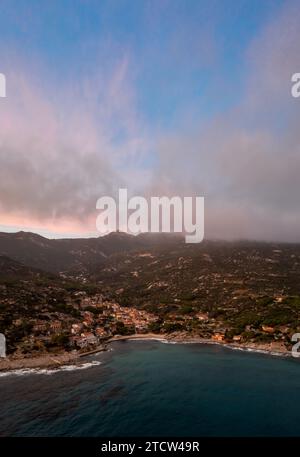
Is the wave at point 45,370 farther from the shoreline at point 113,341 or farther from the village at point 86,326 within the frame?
the village at point 86,326

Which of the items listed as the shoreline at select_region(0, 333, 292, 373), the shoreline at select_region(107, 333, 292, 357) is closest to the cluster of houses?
the shoreline at select_region(0, 333, 292, 373)

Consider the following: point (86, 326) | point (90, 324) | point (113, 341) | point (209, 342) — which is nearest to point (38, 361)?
point (113, 341)

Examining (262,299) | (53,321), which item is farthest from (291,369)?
(53,321)

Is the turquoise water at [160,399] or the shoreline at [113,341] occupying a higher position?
the turquoise water at [160,399]

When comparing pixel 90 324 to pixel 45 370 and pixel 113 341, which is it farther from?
pixel 45 370

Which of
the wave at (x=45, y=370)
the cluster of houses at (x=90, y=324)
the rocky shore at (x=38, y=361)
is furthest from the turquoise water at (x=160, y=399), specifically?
the cluster of houses at (x=90, y=324)
